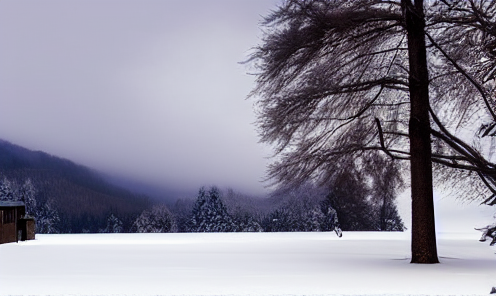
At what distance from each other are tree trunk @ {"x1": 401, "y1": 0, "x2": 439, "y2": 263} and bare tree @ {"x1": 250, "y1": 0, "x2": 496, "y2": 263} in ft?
0.09

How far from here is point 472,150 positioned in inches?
675

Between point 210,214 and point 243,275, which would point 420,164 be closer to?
point 243,275

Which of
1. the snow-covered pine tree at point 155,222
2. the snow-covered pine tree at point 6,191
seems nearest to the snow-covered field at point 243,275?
the snow-covered pine tree at point 6,191

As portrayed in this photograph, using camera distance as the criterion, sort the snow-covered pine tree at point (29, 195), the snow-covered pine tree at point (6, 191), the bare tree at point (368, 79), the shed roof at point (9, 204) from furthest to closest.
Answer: the snow-covered pine tree at point (29, 195) < the snow-covered pine tree at point (6, 191) < the shed roof at point (9, 204) < the bare tree at point (368, 79)

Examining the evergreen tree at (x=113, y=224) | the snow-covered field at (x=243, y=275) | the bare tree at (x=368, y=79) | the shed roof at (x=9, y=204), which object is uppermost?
the bare tree at (x=368, y=79)

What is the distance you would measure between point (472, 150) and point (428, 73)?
8.40 ft

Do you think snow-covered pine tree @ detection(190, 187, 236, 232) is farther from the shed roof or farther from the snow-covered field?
the snow-covered field

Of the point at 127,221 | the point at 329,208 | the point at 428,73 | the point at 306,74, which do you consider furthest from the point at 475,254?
the point at 127,221

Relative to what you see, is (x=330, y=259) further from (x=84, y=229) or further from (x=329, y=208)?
(x=84, y=229)

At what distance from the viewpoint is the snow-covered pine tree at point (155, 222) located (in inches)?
3597

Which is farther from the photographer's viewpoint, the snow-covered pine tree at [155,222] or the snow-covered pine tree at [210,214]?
the snow-covered pine tree at [155,222]

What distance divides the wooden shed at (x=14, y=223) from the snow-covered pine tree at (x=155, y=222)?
5701cm

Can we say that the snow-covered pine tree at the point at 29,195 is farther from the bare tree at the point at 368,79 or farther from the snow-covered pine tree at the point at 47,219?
the bare tree at the point at 368,79

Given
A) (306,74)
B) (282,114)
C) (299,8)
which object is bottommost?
(282,114)
